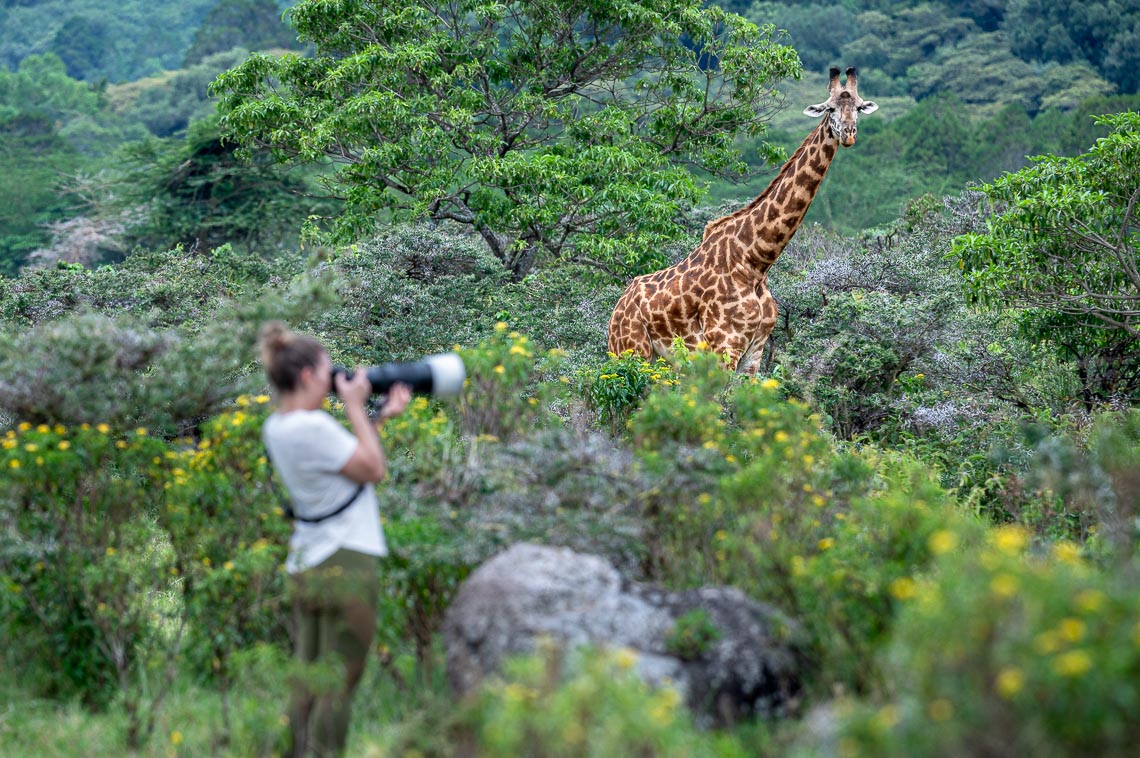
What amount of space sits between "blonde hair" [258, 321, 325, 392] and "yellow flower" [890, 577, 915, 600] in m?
2.12

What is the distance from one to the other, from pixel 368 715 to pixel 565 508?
121 cm

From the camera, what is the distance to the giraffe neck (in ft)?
31.7

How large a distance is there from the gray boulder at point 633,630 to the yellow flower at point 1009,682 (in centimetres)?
139

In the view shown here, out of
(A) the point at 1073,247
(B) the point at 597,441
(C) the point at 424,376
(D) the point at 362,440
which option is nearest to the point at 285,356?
(D) the point at 362,440

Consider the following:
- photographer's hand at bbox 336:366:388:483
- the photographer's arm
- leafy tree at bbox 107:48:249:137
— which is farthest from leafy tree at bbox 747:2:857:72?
photographer's hand at bbox 336:366:388:483

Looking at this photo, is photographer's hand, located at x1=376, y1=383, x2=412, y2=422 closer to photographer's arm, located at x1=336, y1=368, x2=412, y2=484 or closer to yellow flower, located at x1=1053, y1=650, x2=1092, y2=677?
photographer's arm, located at x1=336, y1=368, x2=412, y2=484

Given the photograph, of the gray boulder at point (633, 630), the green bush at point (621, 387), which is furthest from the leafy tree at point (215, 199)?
the gray boulder at point (633, 630)

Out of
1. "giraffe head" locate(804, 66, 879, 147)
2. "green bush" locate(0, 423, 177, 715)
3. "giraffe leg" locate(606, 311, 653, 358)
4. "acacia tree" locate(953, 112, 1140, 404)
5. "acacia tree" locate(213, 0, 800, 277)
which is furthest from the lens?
"acacia tree" locate(213, 0, 800, 277)

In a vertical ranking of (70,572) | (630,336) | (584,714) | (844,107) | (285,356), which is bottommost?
(630,336)

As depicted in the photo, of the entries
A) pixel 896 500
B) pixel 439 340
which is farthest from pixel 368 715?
pixel 439 340

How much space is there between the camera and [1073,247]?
9234mm

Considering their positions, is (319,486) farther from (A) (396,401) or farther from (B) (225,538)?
(B) (225,538)

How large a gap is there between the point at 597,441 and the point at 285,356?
1.90m

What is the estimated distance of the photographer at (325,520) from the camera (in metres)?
4.15
